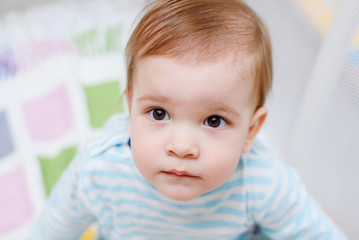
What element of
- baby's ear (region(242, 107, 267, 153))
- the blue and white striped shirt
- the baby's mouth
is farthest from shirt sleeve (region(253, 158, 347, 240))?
the baby's mouth

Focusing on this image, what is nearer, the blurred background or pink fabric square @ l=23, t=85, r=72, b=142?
the blurred background

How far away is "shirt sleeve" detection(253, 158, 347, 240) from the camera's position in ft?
2.68

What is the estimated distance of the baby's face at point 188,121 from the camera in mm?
624

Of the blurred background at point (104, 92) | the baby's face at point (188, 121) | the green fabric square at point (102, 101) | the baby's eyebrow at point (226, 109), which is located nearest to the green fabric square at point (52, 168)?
the blurred background at point (104, 92)

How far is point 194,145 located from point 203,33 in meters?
0.16

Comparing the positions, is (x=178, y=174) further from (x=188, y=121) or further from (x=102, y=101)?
(x=102, y=101)

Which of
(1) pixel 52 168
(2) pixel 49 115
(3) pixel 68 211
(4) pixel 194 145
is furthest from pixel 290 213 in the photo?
(2) pixel 49 115

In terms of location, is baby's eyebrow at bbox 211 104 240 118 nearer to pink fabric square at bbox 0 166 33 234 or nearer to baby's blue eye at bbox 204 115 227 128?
baby's blue eye at bbox 204 115 227 128

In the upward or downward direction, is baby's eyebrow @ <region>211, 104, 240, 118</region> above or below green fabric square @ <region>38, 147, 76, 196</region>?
above

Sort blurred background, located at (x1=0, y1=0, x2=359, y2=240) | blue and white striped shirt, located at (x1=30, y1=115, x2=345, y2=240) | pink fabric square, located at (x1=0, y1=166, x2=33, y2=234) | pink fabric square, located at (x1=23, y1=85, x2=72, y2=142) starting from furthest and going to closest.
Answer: pink fabric square, located at (x1=23, y1=85, x2=72, y2=142), pink fabric square, located at (x1=0, y1=166, x2=33, y2=234), blurred background, located at (x1=0, y1=0, x2=359, y2=240), blue and white striped shirt, located at (x1=30, y1=115, x2=345, y2=240)

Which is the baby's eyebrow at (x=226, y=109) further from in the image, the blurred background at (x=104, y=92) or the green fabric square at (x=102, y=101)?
the green fabric square at (x=102, y=101)

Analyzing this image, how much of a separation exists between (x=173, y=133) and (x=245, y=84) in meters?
0.13

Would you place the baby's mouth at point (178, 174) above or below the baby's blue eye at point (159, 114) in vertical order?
below

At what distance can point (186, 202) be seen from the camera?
0.80 m
